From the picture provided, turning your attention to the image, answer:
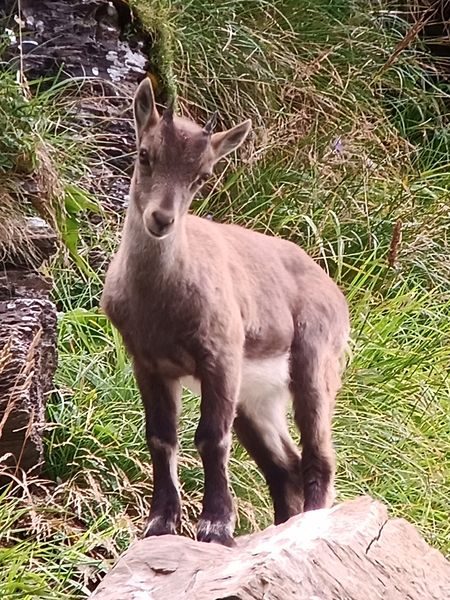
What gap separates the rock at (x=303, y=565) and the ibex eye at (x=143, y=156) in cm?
97

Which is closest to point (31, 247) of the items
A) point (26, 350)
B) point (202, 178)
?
point (26, 350)

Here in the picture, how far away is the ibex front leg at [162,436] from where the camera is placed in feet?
10.7

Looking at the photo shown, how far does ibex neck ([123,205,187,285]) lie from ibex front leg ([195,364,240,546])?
289mm

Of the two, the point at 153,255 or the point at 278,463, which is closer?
the point at 153,255

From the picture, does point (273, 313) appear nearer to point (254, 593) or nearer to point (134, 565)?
point (134, 565)

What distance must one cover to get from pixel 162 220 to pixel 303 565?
0.91 m

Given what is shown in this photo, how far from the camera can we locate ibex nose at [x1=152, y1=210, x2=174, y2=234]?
2.95 m

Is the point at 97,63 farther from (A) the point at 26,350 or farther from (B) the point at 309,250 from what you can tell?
(A) the point at 26,350

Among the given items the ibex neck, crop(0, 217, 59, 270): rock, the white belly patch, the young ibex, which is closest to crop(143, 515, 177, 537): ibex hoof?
the young ibex

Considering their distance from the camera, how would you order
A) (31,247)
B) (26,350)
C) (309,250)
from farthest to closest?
Answer: (309,250) → (31,247) → (26,350)

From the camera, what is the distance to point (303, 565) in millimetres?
2609

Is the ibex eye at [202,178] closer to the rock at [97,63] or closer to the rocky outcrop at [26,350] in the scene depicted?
the rocky outcrop at [26,350]

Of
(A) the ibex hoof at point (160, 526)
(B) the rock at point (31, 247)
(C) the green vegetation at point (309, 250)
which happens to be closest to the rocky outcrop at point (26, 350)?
(B) the rock at point (31, 247)

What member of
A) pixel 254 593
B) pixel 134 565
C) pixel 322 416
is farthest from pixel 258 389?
pixel 254 593
